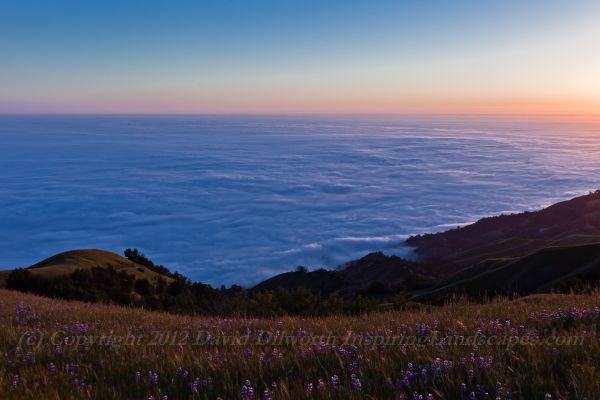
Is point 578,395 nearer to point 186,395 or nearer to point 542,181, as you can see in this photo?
point 186,395

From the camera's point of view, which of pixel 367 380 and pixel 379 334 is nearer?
pixel 367 380

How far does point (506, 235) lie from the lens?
78.1 m

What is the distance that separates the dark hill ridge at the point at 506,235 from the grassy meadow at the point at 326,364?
56288 mm

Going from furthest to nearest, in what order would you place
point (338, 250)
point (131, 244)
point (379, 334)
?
1. point (131, 244)
2. point (338, 250)
3. point (379, 334)

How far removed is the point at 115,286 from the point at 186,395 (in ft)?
81.4

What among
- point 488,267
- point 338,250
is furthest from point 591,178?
point 488,267

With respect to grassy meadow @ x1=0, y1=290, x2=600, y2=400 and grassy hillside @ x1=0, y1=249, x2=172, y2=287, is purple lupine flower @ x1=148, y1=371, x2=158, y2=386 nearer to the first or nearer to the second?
grassy meadow @ x1=0, y1=290, x2=600, y2=400

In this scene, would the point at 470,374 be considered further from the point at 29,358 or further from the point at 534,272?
the point at 534,272

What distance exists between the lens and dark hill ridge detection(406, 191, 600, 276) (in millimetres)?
59531

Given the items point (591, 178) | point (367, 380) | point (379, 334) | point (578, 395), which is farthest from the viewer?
point (591, 178)

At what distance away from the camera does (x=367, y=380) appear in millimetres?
2723

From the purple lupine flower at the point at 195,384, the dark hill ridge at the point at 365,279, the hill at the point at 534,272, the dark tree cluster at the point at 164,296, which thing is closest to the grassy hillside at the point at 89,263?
the dark tree cluster at the point at 164,296

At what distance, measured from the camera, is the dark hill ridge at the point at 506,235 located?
59.5m

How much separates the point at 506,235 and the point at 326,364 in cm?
8431
